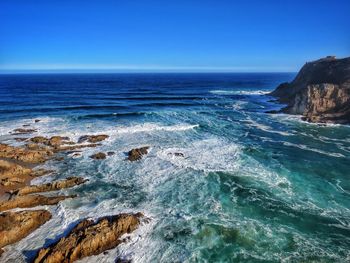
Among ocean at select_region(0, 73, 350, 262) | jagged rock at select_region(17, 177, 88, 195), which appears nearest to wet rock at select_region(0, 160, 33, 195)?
ocean at select_region(0, 73, 350, 262)

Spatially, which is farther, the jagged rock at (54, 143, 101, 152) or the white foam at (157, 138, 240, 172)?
the jagged rock at (54, 143, 101, 152)

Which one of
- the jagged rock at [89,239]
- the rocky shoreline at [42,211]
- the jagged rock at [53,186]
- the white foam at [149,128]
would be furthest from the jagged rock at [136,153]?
the jagged rock at [89,239]

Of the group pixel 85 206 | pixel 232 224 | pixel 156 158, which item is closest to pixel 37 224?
pixel 85 206

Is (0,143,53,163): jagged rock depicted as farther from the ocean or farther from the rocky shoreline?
the ocean

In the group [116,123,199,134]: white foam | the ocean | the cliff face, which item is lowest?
the ocean

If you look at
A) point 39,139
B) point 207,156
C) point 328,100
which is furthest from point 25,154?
point 328,100

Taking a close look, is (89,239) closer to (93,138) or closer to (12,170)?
(12,170)

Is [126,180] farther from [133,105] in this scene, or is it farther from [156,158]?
[133,105]
